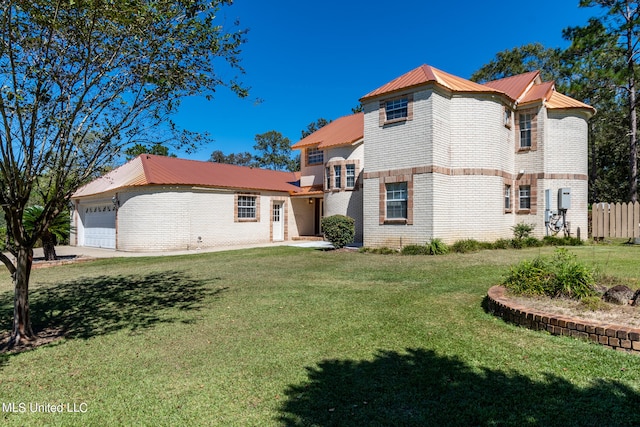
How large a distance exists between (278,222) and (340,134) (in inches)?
260

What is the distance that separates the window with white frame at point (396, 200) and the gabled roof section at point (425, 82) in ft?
13.0

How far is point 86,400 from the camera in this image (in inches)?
141

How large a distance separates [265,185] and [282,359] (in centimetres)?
1913

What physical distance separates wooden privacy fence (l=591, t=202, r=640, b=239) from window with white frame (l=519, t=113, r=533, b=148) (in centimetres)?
472

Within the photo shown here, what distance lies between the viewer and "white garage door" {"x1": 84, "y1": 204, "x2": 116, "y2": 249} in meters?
20.2

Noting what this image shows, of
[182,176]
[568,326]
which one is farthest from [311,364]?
[182,176]

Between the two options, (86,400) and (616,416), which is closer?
(616,416)

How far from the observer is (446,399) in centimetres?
335

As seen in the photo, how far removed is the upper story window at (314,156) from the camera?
78.2ft

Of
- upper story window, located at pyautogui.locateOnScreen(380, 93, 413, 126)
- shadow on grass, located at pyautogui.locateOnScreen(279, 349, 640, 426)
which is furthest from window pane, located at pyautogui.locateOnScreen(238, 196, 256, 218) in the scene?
shadow on grass, located at pyautogui.locateOnScreen(279, 349, 640, 426)

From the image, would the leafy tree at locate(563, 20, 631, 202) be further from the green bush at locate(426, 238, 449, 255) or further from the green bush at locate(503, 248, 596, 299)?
the green bush at locate(503, 248, 596, 299)

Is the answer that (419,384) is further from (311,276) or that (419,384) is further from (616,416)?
(311,276)

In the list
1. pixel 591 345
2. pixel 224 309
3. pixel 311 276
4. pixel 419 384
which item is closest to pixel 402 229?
pixel 311 276

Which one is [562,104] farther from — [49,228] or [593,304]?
[49,228]
